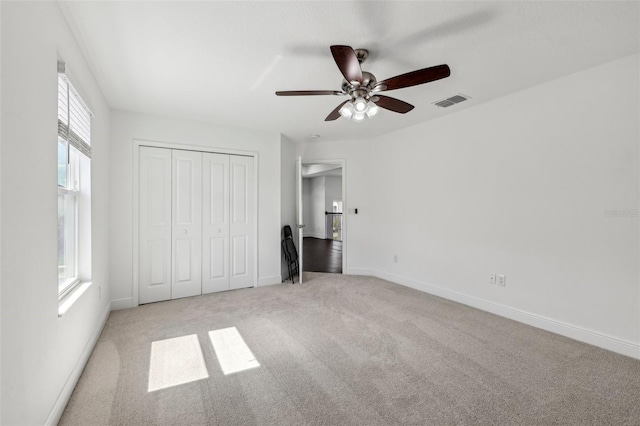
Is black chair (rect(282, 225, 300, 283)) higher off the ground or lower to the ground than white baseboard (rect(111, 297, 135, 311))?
higher

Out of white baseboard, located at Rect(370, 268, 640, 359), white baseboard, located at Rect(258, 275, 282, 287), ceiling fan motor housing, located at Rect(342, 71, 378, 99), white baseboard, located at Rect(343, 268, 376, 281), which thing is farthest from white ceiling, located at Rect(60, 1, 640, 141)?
white baseboard, located at Rect(343, 268, 376, 281)

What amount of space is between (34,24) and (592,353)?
14.7ft

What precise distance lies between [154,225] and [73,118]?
184 cm

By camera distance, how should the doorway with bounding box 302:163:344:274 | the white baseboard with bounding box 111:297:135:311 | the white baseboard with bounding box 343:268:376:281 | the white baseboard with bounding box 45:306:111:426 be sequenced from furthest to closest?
the doorway with bounding box 302:163:344:274, the white baseboard with bounding box 343:268:376:281, the white baseboard with bounding box 111:297:135:311, the white baseboard with bounding box 45:306:111:426

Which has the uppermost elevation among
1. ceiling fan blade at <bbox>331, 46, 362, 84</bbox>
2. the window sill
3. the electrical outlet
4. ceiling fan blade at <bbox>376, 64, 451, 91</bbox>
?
ceiling fan blade at <bbox>331, 46, 362, 84</bbox>

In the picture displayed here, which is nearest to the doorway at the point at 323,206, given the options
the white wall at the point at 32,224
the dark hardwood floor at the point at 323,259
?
the dark hardwood floor at the point at 323,259

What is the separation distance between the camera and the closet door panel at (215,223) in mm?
4094

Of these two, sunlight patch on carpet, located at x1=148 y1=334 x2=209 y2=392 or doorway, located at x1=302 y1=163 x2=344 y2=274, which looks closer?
sunlight patch on carpet, located at x1=148 y1=334 x2=209 y2=392

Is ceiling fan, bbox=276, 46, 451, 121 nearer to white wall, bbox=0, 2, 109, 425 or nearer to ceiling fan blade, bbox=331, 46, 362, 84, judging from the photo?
ceiling fan blade, bbox=331, 46, 362, 84

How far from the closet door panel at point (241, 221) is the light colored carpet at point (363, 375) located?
1.02 m

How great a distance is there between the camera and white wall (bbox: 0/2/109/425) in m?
1.17

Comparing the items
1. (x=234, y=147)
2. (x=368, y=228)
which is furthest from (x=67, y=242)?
(x=368, y=228)

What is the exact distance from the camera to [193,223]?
4.00 metres

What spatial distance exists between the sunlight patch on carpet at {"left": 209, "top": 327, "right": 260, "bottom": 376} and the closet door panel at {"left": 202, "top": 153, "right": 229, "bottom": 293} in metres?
1.41
